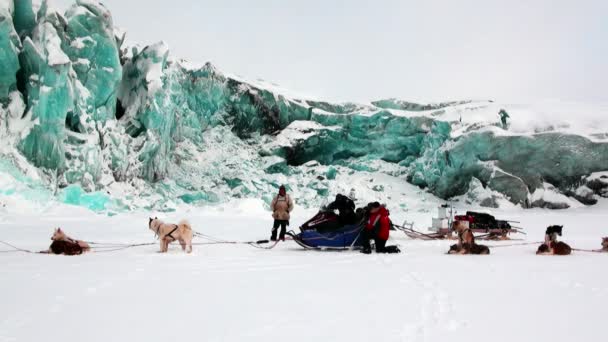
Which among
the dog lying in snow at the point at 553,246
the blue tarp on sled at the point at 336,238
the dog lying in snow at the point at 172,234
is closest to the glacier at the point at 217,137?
the dog lying in snow at the point at 172,234

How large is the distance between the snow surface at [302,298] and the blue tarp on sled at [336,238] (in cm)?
135

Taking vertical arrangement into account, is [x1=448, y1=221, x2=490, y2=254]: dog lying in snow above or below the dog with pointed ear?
above

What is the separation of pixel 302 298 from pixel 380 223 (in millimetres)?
4327

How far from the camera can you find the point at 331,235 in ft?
27.5

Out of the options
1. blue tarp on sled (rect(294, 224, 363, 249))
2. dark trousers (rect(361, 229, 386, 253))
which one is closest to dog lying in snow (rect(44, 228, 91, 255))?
blue tarp on sled (rect(294, 224, 363, 249))

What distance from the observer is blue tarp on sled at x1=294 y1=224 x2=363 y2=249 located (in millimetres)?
8281

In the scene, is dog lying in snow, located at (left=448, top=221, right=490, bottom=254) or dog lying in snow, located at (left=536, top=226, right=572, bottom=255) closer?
dog lying in snow, located at (left=536, top=226, right=572, bottom=255)

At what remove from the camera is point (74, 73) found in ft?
86.7

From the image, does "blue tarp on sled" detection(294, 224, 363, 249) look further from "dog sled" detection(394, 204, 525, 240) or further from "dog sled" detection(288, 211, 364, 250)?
"dog sled" detection(394, 204, 525, 240)

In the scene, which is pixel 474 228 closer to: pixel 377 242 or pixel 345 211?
pixel 377 242

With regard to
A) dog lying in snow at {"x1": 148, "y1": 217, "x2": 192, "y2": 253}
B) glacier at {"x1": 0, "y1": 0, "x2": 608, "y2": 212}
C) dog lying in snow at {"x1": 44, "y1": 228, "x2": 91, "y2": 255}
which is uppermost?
glacier at {"x1": 0, "y1": 0, "x2": 608, "y2": 212}

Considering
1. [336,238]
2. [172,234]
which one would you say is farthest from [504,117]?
[172,234]

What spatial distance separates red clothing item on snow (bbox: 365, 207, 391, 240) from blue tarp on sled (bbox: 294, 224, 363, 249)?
0.39 meters

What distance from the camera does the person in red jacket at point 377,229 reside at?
788 cm
